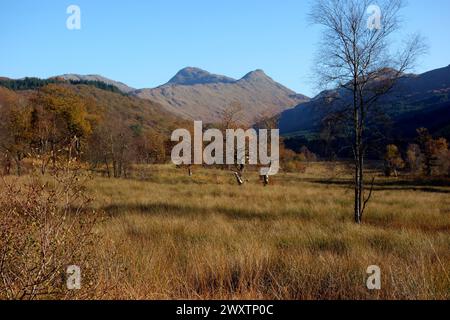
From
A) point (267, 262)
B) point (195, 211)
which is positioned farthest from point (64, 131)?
point (267, 262)

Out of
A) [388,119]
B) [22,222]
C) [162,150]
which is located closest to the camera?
[22,222]

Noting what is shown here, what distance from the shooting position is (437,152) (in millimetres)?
57938

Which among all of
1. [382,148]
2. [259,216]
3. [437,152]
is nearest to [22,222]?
[259,216]

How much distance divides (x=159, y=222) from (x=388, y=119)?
6.53m

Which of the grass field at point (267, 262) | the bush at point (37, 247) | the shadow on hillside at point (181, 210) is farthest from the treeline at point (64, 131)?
the bush at point (37, 247)

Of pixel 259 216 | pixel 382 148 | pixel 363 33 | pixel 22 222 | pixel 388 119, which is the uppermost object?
pixel 363 33

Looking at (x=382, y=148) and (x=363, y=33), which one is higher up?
(x=363, y=33)

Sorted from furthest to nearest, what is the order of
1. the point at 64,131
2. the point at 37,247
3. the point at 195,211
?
the point at 64,131 < the point at 195,211 < the point at 37,247

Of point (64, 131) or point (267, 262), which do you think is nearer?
point (267, 262)

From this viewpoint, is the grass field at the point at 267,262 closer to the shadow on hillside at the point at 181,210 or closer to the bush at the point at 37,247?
the bush at the point at 37,247

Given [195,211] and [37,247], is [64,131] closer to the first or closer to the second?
[195,211]

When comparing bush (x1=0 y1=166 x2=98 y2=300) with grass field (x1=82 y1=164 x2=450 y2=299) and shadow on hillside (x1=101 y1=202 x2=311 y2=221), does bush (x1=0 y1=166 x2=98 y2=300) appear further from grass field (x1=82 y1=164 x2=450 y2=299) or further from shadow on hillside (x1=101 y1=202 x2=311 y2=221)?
shadow on hillside (x1=101 y1=202 x2=311 y2=221)
